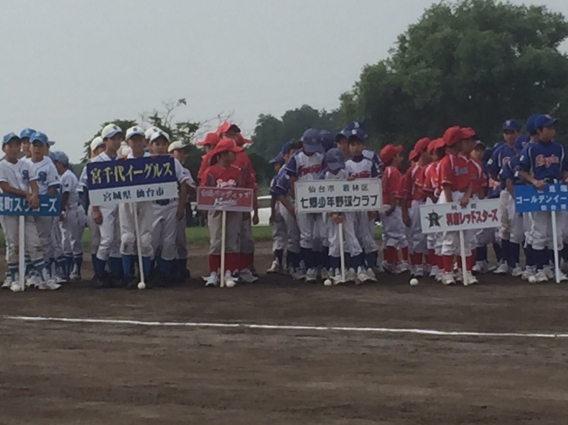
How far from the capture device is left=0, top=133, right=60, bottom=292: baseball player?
43.4 ft

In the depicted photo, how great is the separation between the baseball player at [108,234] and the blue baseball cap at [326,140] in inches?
106

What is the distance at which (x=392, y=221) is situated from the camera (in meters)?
14.8

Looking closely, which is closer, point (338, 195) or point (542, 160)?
point (542, 160)

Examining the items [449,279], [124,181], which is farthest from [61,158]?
[449,279]

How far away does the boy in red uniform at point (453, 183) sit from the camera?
13.0 metres

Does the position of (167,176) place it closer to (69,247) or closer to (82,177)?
(82,177)

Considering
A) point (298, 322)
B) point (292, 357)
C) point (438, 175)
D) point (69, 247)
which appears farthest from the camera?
point (69, 247)

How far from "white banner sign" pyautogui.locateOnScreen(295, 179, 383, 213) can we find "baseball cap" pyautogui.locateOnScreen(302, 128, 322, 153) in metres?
0.62

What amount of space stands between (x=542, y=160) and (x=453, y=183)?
1134mm

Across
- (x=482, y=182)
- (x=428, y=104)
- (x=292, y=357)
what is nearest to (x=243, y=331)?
(x=292, y=357)

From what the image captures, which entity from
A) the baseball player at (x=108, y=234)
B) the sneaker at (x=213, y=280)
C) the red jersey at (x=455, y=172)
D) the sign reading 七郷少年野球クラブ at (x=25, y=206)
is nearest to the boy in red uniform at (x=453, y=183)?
the red jersey at (x=455, y=172)

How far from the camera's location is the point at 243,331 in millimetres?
9500

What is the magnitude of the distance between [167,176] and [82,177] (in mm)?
1407

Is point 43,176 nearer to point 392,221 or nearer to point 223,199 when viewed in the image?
point 223,199
